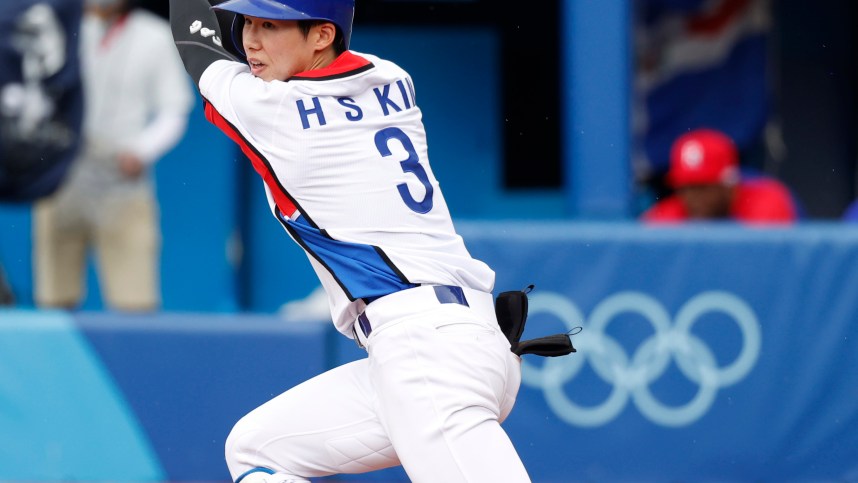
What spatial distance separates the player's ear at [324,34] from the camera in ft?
11.8

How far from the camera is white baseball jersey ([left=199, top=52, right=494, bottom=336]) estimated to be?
137 inches

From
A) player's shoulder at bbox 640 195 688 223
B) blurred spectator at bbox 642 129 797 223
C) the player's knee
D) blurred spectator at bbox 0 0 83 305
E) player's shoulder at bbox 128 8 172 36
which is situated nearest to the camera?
the player's knee

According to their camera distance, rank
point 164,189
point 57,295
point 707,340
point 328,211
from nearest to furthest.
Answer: point 328,211 < point 707,340 < point 57,295 < point 164,189

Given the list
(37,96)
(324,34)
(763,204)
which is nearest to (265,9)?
(324,34)

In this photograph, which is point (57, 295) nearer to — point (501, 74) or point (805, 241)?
point (501, 74)

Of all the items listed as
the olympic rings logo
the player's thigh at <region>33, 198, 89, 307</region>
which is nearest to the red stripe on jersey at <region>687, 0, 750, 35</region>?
the olympic rings logo

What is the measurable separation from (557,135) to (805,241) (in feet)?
11.5

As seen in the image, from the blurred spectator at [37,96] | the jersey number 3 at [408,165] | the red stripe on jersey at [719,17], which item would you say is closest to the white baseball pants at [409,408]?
the jersey number 3 at [408,165]

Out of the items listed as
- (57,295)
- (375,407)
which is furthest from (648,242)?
(57,295)

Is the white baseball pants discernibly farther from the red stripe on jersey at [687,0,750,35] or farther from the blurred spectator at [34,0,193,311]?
the red stripe on jersey at [687,0,750,35]

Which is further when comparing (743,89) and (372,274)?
(743,89)

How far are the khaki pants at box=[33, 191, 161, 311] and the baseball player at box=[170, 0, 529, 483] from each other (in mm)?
4245

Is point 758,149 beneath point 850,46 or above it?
beneath

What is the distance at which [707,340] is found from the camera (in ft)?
20.4
